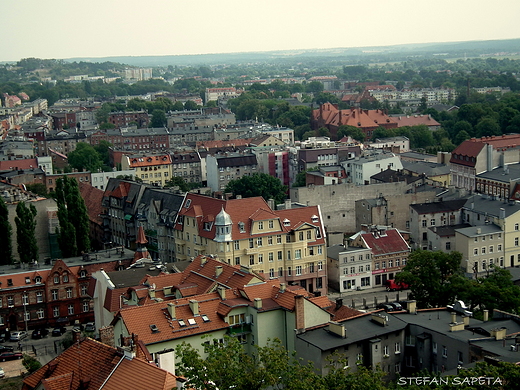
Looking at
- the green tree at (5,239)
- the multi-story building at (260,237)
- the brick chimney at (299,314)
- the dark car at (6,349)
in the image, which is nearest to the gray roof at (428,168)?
the multi-story building at (260,237)

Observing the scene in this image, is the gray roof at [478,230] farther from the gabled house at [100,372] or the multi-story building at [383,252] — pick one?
the gabled house at [100,372]

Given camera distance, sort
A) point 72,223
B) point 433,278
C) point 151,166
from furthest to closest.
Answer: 1. point 151,166
2. point 72,223
3. point 433,278

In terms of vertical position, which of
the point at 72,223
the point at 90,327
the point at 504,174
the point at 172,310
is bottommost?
the point at 90,327

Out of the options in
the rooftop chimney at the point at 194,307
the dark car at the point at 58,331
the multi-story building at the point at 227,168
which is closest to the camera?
the rooftop chimney at the point at 194,307

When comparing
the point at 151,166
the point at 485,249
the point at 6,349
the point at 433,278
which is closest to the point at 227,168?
the point at 151,166

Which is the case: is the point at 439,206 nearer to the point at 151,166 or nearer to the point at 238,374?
the point at 151,166

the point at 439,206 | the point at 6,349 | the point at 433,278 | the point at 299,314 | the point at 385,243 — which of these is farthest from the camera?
the point at 439,206

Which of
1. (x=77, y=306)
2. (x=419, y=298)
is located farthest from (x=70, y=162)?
(x=419, y=298)

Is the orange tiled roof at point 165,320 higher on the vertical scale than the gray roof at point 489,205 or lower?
higher
